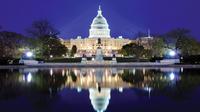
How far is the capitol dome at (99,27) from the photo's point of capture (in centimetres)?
12875

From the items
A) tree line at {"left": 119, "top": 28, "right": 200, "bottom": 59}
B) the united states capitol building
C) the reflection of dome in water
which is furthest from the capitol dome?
the reflection of dome in water

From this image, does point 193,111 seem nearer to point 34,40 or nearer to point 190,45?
point 34,40

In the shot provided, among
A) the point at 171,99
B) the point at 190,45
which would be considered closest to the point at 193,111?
the point at 171,99

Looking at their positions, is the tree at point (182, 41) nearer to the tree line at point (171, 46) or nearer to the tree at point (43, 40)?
the tree line at point (171, 46)

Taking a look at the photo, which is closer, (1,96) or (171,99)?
(171,99)

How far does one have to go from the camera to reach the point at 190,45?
68.1 meters

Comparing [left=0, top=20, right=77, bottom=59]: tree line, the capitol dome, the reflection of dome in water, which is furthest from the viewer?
the capitol dome

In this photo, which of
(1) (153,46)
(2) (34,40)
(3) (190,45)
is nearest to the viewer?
(2) (34,40)

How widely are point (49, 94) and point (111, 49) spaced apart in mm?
120399

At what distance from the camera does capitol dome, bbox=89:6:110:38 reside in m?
129

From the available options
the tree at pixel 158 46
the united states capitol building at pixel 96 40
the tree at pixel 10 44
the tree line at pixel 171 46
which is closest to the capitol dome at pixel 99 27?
the united states capitol building at pixel 96 40

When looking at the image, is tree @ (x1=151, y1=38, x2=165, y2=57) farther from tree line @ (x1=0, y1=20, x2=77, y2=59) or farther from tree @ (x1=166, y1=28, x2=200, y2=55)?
tree line @ (x1=0, y1=20, x2=77, y2=59)

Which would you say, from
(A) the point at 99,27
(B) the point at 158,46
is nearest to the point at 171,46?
(B) the point at 158,46

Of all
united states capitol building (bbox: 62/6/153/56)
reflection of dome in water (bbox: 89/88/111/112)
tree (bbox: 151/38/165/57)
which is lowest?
reflection of dome in water (bbox: 89/88/111/112)
